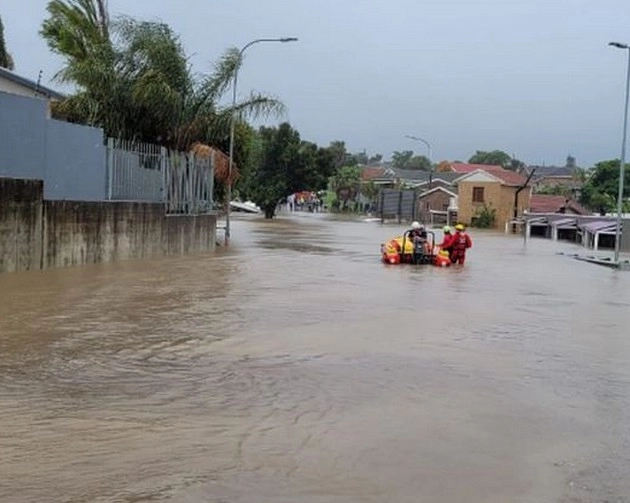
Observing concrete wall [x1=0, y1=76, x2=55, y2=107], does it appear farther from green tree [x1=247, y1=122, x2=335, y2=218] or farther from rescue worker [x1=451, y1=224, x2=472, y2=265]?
green tree [x1=247, y1=122, x2=335, y2=218]

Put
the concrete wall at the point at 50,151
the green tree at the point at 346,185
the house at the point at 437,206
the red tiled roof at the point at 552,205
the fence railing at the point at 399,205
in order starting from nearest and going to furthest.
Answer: the concrete wall at the point at 50,151
the red tiled roof at the point at 552,205
the fence railing at the point at 399,205
the house at the point at 437,206
the green tree at the point at 346,185

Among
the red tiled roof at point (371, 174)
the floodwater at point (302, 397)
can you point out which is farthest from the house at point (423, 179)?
the floodwater at point (302, 397)

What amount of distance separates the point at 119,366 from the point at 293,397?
2.16 m

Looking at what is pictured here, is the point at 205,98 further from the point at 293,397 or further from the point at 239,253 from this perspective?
the point at 293,397

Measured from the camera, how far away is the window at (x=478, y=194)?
74.6 meters

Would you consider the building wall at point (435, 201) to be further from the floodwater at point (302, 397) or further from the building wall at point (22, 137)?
the floodwater at point (302, 397)

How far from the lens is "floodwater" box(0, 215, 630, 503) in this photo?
567 centimetres

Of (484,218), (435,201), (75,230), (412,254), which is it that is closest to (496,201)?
(484,218)

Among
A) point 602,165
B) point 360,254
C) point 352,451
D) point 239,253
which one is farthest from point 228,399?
point 602,165

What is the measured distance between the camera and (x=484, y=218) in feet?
240

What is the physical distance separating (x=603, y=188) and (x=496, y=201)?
17545 millimetres

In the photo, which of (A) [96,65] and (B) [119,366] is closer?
(B) [119,366]

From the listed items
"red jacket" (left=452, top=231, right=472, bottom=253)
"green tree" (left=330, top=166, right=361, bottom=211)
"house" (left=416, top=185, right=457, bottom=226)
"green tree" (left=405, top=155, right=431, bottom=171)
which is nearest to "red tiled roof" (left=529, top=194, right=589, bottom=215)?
"house" (left=416, top=185, right=457, bottom=226)

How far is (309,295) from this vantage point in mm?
16547
